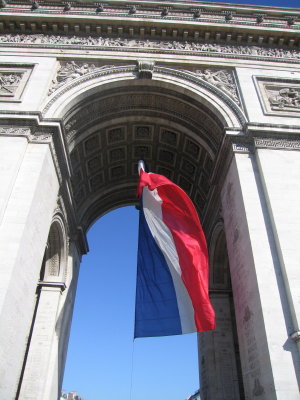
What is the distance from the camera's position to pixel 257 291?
22.9 feet

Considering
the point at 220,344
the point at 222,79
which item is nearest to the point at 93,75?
the point at 222,79

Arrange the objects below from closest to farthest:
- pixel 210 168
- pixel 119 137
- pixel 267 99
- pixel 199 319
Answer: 1. pixel 199 319
2. pixel 267 99
3. pixel 210 168
4. pixel 119 137

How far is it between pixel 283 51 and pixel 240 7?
2.57 meters

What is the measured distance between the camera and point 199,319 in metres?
6.94

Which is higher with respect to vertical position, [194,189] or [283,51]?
[283,51]

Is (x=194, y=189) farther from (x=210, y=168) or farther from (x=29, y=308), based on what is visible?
(x=29, y=308)

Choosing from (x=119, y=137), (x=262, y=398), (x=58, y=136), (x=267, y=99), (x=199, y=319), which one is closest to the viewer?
(x=262, y=398)

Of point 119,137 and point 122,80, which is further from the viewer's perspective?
point 119,137

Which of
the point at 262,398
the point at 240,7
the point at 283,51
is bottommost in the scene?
the point at 262,398

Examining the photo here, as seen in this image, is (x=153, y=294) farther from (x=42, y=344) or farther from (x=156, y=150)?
(x=156, y=150)

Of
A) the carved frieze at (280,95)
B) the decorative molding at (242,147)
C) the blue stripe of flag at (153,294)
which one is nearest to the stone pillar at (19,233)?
the blue stripe of flag at (153,294)

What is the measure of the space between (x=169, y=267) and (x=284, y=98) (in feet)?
22.4

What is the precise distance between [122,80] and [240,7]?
600cm

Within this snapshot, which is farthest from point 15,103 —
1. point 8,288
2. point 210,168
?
point 210,168
